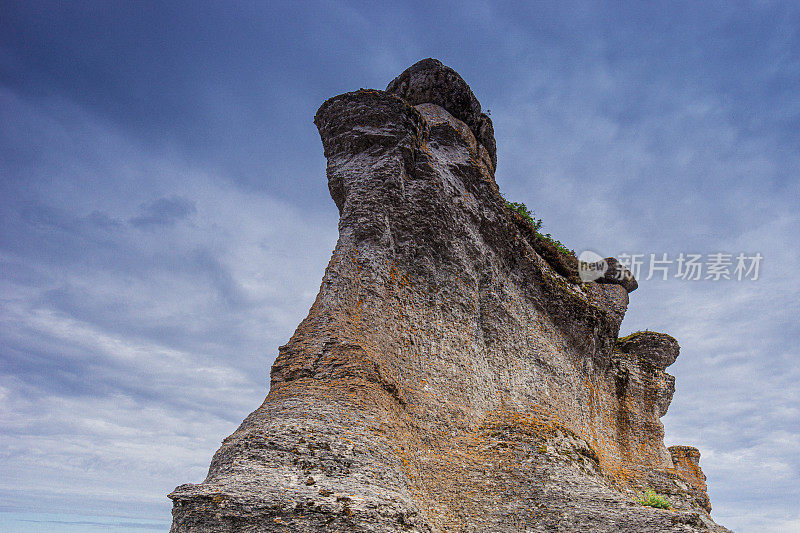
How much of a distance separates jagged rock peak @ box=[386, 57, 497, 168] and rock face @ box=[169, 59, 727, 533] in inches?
1.7

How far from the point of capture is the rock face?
24.3ft

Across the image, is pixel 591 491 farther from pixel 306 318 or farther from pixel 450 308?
pixel 306 318

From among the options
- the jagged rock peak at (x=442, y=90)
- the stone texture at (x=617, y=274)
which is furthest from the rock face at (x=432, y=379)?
the stone texture at (x=617, y=274)

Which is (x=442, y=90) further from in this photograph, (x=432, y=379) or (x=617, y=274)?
(x=617, y=274)

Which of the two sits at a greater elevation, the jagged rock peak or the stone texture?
the jagged rock peak

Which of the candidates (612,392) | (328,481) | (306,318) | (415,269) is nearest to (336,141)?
(415,269)

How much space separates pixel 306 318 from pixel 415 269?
289cm

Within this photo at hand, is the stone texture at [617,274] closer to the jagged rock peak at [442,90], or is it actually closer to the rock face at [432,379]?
the rock face at [432,379]

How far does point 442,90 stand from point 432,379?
8753mm

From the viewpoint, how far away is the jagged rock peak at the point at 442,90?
50.1ft

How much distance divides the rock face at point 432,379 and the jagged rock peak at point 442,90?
4 centimetres

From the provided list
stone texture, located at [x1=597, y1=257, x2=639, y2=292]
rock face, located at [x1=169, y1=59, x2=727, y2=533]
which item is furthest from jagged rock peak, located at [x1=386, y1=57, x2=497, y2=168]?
stone texture, located at [x1=597, y1=257, x2=639, y2=292]

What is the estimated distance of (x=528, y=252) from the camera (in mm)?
14906

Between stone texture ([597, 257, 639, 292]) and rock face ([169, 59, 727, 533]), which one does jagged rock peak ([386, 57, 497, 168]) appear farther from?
stone texture ([597, 257, 639, 292])
